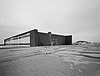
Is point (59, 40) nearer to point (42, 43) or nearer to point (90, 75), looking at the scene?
point (42, 43)

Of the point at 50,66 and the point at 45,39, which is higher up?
the point at 45,39

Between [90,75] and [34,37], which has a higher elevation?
[34,37]

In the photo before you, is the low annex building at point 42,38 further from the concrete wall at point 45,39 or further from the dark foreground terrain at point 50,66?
the dark foreground terrain at point 50,66

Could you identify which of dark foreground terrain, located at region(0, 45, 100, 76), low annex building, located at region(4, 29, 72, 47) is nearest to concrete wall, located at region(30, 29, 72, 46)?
low annex building, located at region(4, 29, 72, 47)

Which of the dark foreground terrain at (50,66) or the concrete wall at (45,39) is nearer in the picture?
the dark foreground terrain at (50,66)

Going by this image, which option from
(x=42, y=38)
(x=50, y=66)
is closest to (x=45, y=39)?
(x=42, y=38)

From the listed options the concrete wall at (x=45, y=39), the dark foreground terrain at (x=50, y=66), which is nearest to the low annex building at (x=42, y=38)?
the concrete wall at (x=45, y=39)

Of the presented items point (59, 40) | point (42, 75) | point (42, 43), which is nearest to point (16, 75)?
point (42, 75)

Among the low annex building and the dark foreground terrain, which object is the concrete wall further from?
the dark foreground terrain

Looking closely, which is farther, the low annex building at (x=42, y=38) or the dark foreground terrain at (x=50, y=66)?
the low annex building at (x=42, y=38)

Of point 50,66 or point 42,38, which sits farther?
point 42,38

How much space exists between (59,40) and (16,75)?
30297mm

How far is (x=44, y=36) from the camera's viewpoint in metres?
24.1

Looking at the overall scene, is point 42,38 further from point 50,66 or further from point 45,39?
point 50,66
